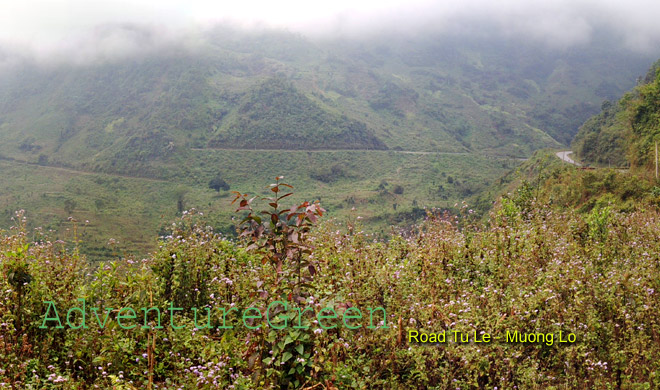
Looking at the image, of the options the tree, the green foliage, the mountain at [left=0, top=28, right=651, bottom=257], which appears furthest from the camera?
the green foliage

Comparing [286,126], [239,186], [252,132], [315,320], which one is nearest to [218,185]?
[239,186]

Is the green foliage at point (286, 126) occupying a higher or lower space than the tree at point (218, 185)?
higher

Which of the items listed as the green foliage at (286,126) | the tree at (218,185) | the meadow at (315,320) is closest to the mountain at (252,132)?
the green foliage at (286,126)

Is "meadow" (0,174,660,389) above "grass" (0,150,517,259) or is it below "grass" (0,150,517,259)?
above

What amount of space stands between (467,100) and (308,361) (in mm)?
163901

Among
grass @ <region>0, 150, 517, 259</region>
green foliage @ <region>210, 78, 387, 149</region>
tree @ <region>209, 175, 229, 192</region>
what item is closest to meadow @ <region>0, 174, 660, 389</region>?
grass @ <region>0, 150, 517, 259</region>

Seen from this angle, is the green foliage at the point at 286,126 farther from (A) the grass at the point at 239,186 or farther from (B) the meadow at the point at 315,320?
(B) the meadow at the point at 315,320

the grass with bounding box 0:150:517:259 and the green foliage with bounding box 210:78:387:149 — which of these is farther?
the green foliage with bounding box 210:78:387:149

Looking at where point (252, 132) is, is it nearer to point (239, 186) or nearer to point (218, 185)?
point (218, 185)

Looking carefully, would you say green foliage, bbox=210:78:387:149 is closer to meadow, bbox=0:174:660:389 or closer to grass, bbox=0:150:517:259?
grass, bbox=0:150:517:259

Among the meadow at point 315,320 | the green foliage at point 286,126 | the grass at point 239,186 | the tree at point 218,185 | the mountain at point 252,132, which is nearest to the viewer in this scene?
the meadow at point 315,320

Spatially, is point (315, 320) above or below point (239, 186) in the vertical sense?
above

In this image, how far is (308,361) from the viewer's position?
2867 mm

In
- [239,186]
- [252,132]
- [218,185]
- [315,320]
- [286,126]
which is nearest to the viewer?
[315,320]
